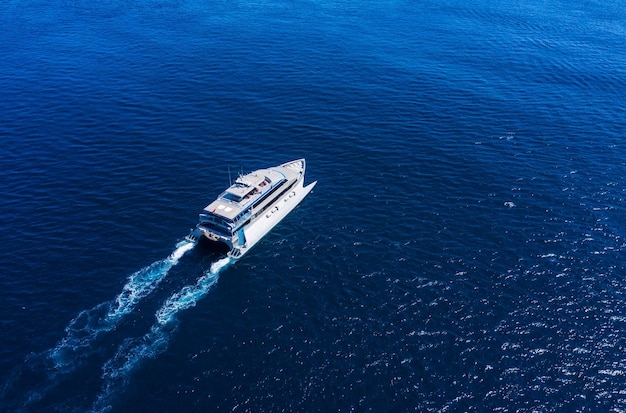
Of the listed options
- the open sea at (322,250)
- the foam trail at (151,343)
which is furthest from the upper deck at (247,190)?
the foam trail at (151,343)

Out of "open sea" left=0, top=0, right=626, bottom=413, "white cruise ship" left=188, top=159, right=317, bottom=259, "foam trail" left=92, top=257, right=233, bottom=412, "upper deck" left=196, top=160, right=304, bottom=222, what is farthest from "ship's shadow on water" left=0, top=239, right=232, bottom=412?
"upper deck" left=196, top=160, right=304, bottom=222

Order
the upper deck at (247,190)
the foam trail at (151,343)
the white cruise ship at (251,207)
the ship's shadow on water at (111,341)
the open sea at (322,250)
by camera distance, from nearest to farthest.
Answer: the ship's shadow on water at (111,341) < the foam trail at (151,343) < the open sea at (322,250) < the white cruise ship at (251,207) < the upper deck at (247,190)

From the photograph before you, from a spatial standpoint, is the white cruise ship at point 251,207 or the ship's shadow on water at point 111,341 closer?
the ship's shadow on water at point 111,341

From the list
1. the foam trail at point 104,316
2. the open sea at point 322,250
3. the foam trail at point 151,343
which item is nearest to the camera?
the foam trail at point 151,343

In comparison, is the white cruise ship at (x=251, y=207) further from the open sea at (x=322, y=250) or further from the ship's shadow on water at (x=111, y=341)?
the ship's shadow on water at (x=111, y=341)

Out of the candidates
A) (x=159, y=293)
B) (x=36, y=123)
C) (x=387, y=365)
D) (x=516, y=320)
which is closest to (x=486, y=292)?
(x=516, y=320)

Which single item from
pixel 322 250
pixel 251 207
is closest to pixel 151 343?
pixel 251 207

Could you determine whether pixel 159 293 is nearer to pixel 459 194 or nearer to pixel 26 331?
pixel 26 331
